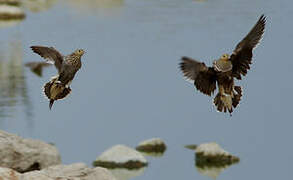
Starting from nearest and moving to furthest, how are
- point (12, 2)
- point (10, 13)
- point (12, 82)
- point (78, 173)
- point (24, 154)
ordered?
1. point (78, 173)
2. point (24, 154)
3. point (12, 82)
4. point (10, 13)
5. point (12, 2)

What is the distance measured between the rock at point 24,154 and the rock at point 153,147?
6649 millimetres

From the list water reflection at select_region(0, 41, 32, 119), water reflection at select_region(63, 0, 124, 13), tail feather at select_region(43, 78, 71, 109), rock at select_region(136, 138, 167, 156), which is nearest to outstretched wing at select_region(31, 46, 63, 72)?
tail feather at select_region(43, 78, 71, 109)

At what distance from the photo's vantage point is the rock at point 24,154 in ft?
29.9

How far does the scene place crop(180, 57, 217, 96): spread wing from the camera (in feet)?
15.3

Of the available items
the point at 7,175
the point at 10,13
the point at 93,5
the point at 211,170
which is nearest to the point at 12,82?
the point at 10,13

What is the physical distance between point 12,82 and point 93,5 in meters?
9.59

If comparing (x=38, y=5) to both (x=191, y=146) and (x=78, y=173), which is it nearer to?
(x=191, y=146)

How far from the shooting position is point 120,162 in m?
15.7

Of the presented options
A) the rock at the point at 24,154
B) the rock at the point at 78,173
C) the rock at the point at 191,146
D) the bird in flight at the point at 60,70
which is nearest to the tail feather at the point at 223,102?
the bird in flight at the point at 60,70

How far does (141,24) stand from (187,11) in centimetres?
288

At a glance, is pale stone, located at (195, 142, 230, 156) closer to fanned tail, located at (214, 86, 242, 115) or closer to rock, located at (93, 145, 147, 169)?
rock, located at (93, 145, 147, 169)

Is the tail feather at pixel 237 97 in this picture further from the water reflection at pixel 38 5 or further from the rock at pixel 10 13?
the water reflection at pixel 38 5

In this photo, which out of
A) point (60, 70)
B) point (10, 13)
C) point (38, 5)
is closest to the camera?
point (60, 70)

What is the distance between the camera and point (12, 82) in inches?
866
